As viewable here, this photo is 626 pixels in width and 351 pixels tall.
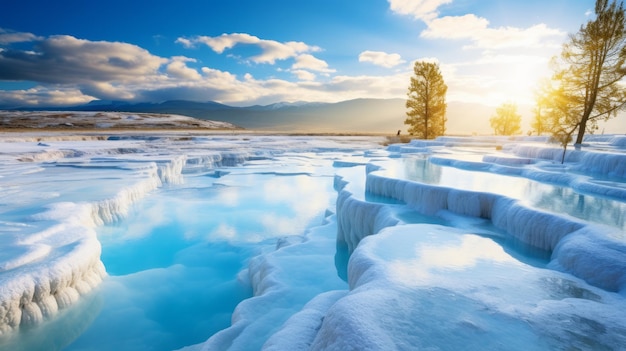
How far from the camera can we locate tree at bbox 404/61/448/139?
34.3m

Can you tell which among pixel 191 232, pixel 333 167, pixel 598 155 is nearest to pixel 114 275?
pixel 191 232

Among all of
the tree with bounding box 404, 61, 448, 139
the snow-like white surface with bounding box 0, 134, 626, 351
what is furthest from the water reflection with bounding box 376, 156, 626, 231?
the tree with bounding box 404, 61, 448, 139

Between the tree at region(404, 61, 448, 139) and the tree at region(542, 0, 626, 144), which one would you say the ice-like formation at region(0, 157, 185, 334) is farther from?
the tree at region(404, 61, 448, 139)

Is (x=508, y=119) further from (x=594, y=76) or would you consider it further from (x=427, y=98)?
(x=594, y=76)

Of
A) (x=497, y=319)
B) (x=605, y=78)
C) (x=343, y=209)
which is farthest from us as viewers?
(x=605, y=78)

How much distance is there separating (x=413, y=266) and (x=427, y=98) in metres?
34.3

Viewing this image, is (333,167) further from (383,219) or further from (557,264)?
(557,264)

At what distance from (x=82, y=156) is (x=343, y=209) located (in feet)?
58.2

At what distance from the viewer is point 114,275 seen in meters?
6.50

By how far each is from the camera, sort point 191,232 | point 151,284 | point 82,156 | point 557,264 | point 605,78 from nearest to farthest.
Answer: point 557,264 < point 151,284 < point 191,232 < point 605,78 < point 82,156

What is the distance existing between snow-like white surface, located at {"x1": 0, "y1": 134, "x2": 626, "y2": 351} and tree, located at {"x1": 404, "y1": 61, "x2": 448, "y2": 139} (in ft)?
84.5

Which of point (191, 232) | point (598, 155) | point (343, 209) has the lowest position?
point (191, 232)

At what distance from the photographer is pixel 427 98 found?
3488cm

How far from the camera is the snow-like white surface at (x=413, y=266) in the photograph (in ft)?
8.20
